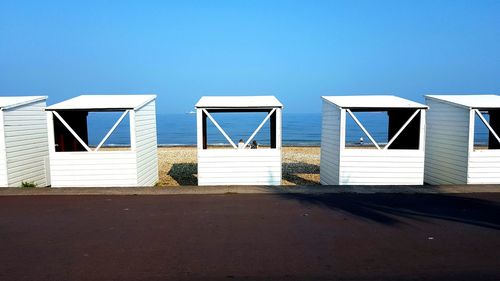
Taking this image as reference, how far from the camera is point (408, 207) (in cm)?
775

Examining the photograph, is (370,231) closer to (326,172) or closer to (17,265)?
(17,265)

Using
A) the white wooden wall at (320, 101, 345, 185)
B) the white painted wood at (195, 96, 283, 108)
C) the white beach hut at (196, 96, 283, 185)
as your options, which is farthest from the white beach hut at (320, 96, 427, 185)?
the white painted wood at (195, 96, 283, 108)

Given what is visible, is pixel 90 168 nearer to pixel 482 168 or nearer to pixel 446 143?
pixel 446 143

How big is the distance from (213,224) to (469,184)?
708 cm

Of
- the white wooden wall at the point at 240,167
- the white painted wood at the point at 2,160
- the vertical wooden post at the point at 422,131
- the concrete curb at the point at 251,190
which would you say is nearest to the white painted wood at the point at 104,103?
the white painted wood at the point at 2,160

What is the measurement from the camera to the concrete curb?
923 centimetres

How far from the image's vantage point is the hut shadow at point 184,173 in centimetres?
1432

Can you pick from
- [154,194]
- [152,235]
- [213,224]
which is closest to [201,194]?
[154,194]

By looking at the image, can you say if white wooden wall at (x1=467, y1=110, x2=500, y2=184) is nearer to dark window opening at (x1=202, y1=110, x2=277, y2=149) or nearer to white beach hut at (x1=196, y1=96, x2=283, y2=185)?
white beach hut at (x1=196, y1=96, x2=283, y2=185)

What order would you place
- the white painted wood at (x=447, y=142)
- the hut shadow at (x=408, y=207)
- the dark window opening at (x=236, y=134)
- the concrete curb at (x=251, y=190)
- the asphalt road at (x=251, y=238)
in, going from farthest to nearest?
the dark window opening at (x=236, y=134) < the white painted wood at (x=447, y=142) < the concrete curb at (x=251, y=190) < the hut shadow at (x=408, y=207) < the asphalt road at (x=251, y=238)

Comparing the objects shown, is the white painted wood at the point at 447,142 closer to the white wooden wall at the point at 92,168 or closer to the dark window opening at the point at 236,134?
the dark window opening at the point at 236,134

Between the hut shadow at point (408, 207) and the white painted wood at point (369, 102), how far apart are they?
2.74 meters

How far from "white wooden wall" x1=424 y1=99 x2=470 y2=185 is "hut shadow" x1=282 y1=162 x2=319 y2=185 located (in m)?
3.90

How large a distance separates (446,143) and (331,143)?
3281 millimetres
